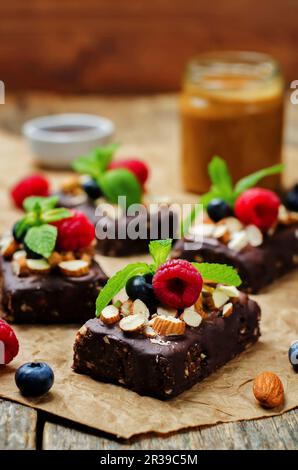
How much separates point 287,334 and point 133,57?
102 inches

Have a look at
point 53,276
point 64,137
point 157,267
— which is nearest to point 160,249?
point 157,267

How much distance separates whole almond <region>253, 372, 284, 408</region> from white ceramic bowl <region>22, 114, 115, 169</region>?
6.08 ft

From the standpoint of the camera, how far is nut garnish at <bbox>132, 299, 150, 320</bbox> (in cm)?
221

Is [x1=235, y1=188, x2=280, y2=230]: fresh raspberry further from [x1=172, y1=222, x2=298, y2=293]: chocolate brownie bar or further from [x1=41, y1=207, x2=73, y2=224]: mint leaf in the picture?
[x1=41, y1=207, x2=73, y2=224]: mint leaf

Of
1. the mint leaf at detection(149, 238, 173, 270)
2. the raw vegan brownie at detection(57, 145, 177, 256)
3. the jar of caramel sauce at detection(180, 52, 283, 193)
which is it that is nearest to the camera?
the mint leaf at detection(149, 238, 173, 270)

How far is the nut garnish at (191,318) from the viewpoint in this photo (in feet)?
7.21

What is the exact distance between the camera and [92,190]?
10.2 ft

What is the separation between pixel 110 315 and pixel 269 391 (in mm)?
412

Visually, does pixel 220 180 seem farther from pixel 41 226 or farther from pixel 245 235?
pixel 41 226

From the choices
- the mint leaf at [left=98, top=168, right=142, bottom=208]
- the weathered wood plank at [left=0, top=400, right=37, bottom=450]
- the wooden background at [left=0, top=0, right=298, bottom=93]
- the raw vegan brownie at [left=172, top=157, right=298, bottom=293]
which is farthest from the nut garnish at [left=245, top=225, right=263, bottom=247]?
the wooden background at [left=0, top=0, right=298, bottom=93]

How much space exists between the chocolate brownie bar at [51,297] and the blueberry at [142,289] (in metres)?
0.26

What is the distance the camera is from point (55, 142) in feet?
12.3

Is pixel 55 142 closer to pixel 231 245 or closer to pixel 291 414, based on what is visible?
pixel 231 245

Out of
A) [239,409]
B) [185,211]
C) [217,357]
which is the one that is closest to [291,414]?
[239,409]
